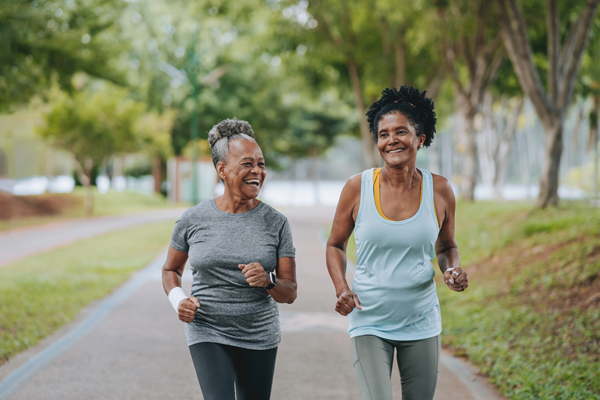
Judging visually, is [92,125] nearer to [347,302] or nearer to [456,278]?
[347,302]

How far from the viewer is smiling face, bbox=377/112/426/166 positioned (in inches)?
113

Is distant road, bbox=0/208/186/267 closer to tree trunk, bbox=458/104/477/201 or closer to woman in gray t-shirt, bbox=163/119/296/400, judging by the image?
woman in gray t-shirt, bbox=163/119/296/400

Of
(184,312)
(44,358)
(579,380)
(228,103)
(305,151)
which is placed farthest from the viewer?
(305,151)

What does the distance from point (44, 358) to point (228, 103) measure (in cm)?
3155

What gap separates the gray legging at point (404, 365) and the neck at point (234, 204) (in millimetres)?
826

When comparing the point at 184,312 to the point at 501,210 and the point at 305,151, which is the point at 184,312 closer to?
the point at 501,210

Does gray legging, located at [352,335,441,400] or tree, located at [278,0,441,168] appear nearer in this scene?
gray legging, located at [352,335,441,400]

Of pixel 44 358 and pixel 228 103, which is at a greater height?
pixel 228 103

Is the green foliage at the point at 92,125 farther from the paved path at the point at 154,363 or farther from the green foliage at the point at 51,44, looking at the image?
the paved path at the point at 154,363

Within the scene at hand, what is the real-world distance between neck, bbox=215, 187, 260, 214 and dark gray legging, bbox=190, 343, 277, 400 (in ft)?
2.09

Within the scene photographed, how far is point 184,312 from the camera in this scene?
9.01ft

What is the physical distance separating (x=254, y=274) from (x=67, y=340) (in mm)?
4614

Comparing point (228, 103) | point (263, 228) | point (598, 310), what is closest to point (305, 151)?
point (228, 103)

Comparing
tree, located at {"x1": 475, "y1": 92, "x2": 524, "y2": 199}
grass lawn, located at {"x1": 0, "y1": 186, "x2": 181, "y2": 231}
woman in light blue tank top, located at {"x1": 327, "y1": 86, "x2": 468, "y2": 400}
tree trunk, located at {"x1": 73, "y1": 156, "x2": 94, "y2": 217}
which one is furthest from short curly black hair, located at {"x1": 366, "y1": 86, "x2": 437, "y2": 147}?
tree trunk, located at {"x1": 73, "y1": 156, "x2": 94, "y2": 217}
